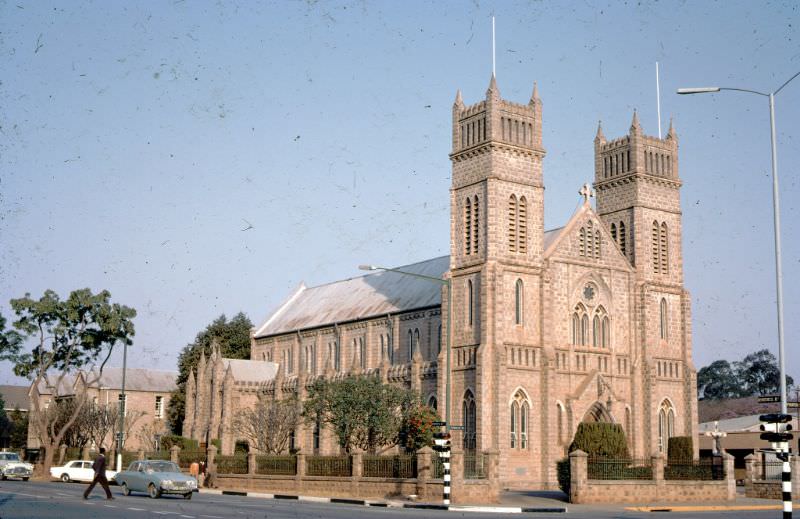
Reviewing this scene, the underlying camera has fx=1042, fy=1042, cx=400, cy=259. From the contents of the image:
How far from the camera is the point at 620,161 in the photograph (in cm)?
6619

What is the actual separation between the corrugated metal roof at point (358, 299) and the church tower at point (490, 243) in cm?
742

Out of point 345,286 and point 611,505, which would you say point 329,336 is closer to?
point 345,286

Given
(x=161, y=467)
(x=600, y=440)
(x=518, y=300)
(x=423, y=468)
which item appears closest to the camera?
(x=161, y=467)

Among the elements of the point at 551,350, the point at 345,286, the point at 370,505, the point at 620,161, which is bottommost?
the point at 370,505

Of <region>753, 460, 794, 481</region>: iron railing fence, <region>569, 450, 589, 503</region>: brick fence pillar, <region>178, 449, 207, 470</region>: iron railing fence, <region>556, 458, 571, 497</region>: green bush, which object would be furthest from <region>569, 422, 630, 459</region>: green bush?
<region>178, 449, 207, 470</region>: iron railing fence

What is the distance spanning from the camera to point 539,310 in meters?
58.2

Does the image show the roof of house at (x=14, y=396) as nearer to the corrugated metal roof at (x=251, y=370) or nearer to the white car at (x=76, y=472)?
the corrugated metal roof at (x=251, y=370)

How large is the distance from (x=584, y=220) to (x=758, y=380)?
3401 inches

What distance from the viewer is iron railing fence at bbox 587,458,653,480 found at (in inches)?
1670

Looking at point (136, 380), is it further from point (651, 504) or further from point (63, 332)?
point (651, 504)

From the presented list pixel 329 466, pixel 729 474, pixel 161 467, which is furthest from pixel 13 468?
pixel 729 474

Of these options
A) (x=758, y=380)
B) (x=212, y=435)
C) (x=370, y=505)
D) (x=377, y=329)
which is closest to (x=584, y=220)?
(x=377, y=329)

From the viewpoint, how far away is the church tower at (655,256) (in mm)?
62875

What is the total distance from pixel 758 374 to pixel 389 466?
106 metres
